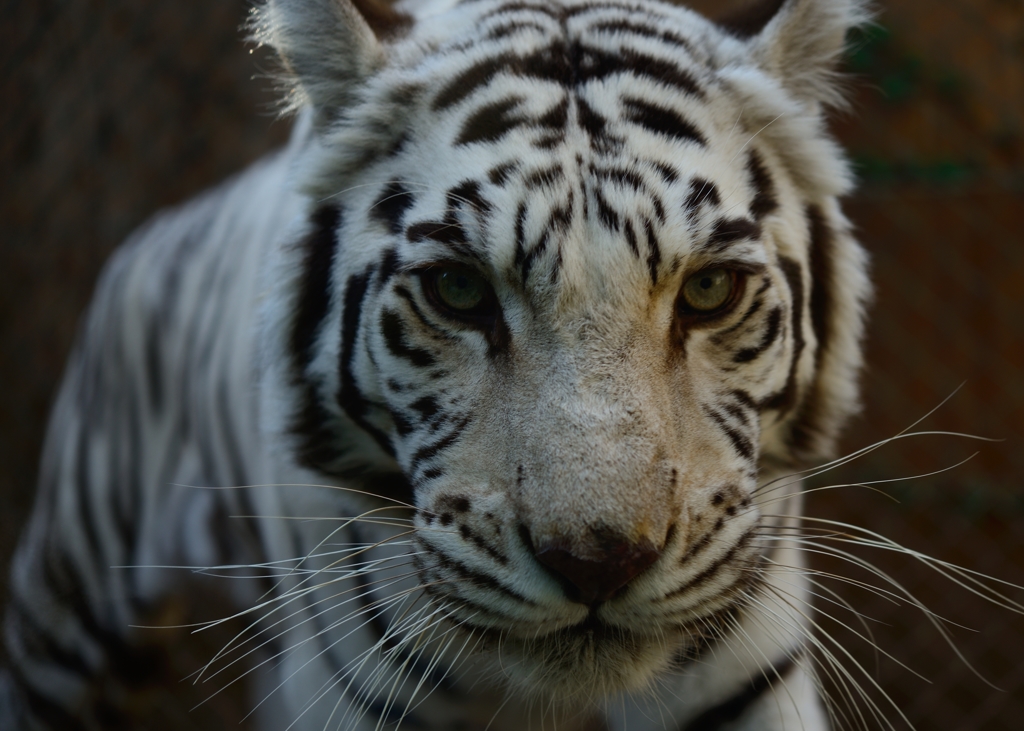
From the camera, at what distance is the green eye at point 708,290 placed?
3.10 feet

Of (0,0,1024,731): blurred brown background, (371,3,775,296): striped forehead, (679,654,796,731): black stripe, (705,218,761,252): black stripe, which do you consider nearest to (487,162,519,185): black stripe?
(371,3,775,296): striped forehead

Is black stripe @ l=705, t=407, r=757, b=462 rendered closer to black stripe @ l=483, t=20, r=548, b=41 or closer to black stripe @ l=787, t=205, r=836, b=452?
black stripe @ l=787, t=205, r=836, b=452

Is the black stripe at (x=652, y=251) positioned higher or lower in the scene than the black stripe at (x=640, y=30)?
lower

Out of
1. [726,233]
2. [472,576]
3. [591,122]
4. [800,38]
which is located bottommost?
[472,576]

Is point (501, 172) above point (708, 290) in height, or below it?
above

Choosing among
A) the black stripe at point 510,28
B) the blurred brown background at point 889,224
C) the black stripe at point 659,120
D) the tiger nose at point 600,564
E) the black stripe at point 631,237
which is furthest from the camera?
the blurred brown background at point 889,224

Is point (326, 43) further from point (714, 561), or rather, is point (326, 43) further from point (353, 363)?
point (714, 561)

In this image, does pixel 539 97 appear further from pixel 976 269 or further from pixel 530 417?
pixel 976 269

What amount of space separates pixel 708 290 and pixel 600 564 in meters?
0.34

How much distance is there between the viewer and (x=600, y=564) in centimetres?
77

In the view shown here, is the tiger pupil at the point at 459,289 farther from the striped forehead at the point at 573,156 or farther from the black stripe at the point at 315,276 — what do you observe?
the black stripe at the point at 315,276

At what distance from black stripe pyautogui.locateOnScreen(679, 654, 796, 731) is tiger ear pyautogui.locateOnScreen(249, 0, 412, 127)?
2.89 ft

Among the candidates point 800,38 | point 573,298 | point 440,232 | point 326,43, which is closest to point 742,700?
point 573,298

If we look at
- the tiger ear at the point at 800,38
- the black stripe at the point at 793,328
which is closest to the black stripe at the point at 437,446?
the black stripe at the point at 793,328
